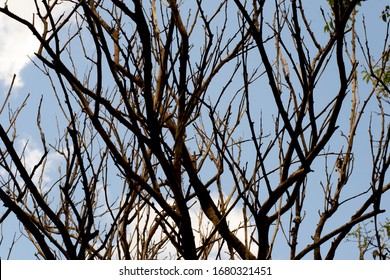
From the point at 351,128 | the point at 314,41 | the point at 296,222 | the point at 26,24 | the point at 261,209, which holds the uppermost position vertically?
the point at 314,41

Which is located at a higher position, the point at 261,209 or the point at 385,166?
the point at 385,166

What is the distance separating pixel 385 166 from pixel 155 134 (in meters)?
0.97

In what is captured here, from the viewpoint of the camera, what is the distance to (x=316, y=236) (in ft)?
7.61

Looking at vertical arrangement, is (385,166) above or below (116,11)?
below

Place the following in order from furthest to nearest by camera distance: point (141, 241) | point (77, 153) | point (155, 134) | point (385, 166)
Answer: point (141, 241) < point (385, 166) < point (155, 134) < point (77, 153)

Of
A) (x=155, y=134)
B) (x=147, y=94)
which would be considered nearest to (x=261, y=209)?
(x=155, y=134)

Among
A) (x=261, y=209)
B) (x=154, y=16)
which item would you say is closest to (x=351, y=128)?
(x=261, y=209)

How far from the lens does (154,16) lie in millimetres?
2494

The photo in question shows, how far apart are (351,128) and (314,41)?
474 millimetres

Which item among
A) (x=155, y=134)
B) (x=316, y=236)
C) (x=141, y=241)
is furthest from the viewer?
(x=141, y=241)

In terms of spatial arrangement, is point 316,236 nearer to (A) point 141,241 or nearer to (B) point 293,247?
(B) point 293,247

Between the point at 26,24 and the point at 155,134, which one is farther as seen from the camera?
the point at 155,134

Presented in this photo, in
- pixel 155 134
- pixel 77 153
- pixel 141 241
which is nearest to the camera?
pixel 77 153

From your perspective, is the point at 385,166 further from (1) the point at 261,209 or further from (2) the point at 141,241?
(2) the point at 141,241
